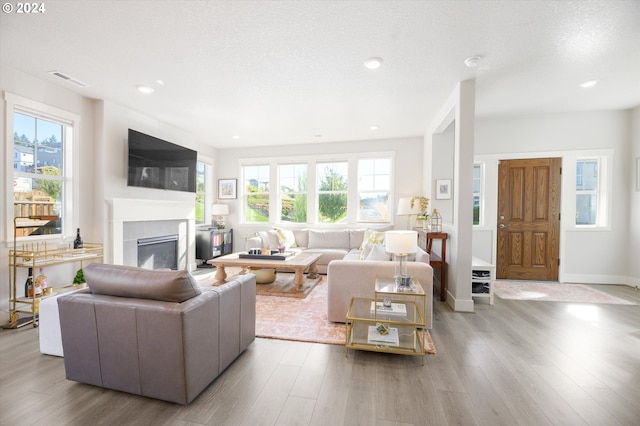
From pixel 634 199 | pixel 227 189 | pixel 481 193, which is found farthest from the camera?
pixel 227 189

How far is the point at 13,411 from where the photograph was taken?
1.58m

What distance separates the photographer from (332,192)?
6.05 meters

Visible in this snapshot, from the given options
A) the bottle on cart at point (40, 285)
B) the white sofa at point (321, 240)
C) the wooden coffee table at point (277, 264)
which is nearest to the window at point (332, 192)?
the white sofa at point (321, 240)

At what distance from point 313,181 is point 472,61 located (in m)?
3.85

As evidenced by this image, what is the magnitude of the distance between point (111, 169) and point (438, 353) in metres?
4.67

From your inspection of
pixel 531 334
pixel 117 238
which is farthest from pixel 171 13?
pixel 531 334

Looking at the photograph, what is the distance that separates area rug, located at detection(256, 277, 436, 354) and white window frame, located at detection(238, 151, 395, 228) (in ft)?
8.41

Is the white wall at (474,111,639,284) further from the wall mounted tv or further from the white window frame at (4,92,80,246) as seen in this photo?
the white window frame at (4,92,80,246)

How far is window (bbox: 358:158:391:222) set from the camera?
581 centimetres

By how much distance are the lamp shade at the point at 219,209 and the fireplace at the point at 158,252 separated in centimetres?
123

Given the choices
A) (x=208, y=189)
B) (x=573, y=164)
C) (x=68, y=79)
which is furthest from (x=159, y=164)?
(x=573, y=164)

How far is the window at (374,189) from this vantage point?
229 inches

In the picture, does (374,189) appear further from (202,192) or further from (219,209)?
(202,192)

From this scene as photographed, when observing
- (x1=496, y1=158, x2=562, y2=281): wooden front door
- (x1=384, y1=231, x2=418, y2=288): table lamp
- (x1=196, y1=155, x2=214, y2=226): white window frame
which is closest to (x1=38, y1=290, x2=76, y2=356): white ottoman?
(x1=384, y1=231, x2=418, y2=288): table lamp
